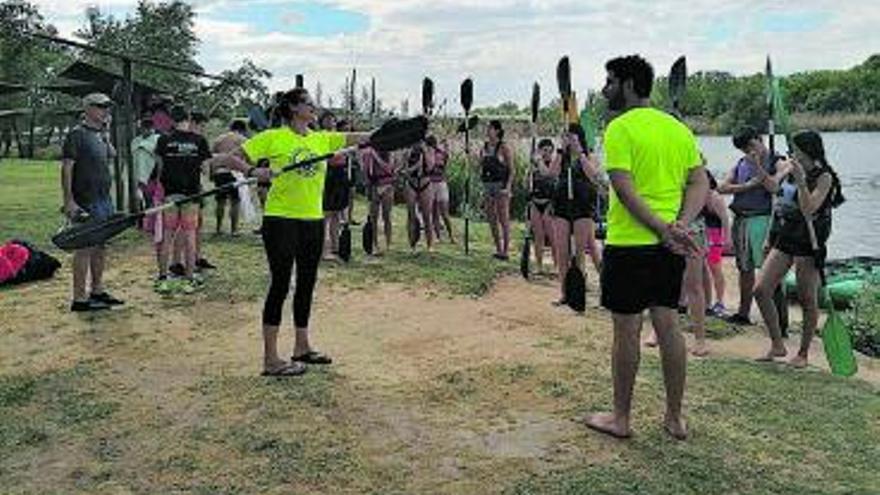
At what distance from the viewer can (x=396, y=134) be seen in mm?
6117

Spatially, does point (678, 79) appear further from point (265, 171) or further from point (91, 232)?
point (91, 232)

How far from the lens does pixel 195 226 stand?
8648 mm

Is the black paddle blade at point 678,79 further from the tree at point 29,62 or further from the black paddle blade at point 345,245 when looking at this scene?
the tree at point 29,62

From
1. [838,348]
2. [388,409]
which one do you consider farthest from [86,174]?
[838,348]

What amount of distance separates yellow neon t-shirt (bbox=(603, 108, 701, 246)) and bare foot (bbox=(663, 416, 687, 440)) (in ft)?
3.27

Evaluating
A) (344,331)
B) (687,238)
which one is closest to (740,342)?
(344,331)

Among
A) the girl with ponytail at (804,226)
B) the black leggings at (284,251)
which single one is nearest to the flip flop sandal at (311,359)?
the black leggings at (284,251)

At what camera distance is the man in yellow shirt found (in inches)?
177

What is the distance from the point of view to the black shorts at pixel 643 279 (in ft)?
14.9

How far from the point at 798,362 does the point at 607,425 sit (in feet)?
8.92

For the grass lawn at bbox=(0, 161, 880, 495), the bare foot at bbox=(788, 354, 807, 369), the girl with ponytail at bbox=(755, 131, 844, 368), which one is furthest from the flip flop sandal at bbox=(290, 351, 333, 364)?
the bare foot at bbox=(788, 354, 807, 369)

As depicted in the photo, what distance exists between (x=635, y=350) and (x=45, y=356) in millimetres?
4069

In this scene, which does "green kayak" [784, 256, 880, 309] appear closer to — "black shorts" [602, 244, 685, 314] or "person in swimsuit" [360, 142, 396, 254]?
"person in swimsuit" [360, 142, 396, 254]

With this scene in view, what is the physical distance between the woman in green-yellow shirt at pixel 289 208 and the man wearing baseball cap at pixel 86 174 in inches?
88.6
